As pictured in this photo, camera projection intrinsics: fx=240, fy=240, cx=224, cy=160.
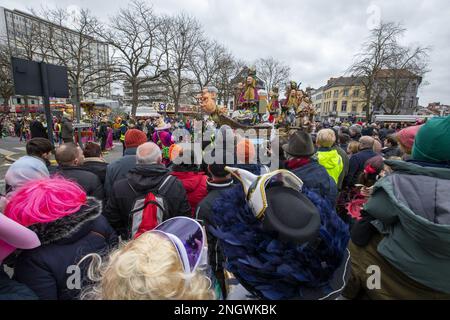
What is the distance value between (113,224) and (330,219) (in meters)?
1.99

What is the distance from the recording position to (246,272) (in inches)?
38.2

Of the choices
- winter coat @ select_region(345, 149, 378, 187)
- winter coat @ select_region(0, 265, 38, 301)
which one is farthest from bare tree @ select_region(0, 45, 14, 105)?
winter coat @ select_region(345, 149, 378, 187)

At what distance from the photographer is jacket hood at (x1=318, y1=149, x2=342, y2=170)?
11.5 feet

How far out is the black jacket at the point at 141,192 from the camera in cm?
215

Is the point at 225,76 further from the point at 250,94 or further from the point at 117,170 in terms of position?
the point at 117,170

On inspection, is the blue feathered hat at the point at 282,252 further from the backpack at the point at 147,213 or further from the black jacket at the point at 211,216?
the backpack at the point at 147,213

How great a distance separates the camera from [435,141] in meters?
1.31

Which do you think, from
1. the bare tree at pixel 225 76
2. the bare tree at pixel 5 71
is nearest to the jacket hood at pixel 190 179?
the bare tree at pixel 5 71

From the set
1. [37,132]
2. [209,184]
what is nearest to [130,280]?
[209,184]

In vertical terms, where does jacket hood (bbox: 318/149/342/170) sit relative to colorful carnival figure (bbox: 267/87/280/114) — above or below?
below

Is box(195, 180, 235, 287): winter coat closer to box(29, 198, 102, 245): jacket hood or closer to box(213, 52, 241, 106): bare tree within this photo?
box(29, 198, 102, 245): jacket hood

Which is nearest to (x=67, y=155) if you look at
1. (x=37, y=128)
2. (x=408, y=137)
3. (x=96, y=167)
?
(x=96, y=167)

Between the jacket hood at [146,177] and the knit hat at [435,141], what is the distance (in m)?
1.91

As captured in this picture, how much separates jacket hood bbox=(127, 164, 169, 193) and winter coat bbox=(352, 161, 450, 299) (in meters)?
1.66
